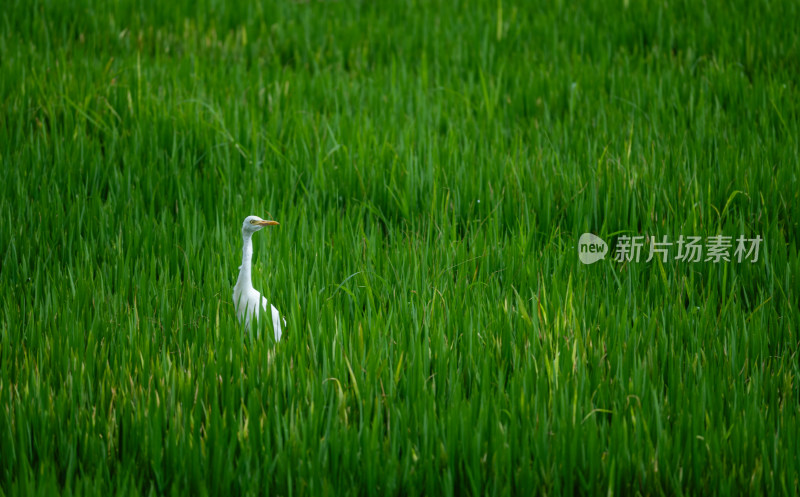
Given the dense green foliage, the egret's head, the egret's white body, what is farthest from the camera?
the egret's head

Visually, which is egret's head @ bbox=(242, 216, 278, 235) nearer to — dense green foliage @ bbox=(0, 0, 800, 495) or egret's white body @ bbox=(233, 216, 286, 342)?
egret's white body @ bbox=(233, 216, 286, 342)

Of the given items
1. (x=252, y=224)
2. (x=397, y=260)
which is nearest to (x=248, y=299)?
(x=252, y=224)

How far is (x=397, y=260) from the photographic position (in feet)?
10.2

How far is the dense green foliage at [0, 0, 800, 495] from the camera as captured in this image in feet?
7.14

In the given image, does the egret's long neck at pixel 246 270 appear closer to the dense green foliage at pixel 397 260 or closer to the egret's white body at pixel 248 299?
the egret's white body at pixel 248 299

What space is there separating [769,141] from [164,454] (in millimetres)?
3428

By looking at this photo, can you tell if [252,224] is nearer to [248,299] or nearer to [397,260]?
[248,299]

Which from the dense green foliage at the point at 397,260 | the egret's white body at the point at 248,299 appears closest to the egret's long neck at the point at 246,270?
the egret's white body at the point at 248,299

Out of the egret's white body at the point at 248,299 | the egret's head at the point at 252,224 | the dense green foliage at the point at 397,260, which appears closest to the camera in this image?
the dense green foliage at the point at 397,260

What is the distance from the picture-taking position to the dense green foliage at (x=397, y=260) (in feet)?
7.14

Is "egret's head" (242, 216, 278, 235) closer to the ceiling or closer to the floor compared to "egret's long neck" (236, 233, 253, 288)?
closer to the ceiling

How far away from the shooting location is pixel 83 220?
3.52 meters

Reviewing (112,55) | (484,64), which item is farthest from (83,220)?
(484,64)

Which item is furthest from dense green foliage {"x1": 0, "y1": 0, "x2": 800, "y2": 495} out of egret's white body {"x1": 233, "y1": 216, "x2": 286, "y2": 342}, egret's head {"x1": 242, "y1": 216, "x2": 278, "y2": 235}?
egret's head {"x1": 242, "y1": 216, "x2": 278, "y2": 235}
